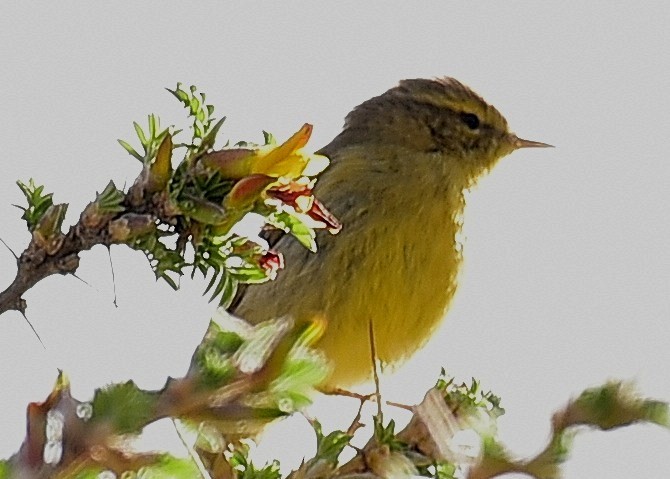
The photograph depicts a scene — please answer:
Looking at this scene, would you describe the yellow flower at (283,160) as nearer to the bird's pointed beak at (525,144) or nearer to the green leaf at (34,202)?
the green leaf at (34,202)

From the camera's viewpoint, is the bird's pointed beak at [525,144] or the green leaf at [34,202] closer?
the green leaf at [34,202]

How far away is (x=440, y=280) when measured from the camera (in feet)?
15.5

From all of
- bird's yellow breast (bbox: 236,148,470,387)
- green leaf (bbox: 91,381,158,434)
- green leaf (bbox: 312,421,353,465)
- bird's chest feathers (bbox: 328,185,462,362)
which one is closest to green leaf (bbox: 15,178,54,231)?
green leaf (bbox: 312,421,353,465)

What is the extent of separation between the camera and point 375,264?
4.60 meters

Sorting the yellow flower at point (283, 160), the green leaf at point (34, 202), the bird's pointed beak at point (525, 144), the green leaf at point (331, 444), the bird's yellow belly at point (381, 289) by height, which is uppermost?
the bird's pointed beak at point (525, 144)

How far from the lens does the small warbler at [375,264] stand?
4.61 m

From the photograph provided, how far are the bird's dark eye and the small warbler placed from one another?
0.58 m

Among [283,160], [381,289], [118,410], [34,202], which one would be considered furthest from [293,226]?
[381,289]

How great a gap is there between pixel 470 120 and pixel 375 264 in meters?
1.59

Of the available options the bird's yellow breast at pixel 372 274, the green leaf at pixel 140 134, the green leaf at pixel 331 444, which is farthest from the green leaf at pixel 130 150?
the bird's yellow breast at pixel 372 274

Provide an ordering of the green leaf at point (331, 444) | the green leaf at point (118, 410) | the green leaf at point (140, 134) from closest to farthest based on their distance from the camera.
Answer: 1. the green leaf at point (118, 410)
2. the green leaf at point (140, 134)
3. the green leaf at point (331, 444)

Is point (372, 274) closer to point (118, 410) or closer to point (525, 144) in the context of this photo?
point (525, 144)

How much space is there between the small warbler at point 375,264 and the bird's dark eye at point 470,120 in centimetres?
58

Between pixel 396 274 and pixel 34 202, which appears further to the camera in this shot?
pixel 396 274
